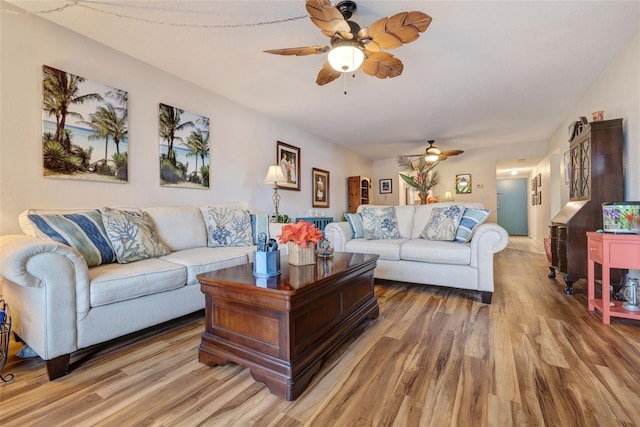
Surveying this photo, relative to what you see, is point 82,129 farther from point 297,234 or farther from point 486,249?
point 486,249

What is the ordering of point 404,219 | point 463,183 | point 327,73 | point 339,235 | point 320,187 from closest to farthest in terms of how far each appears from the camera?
point 327,73
point 339,235
point 404,219
point 320,187
point 463,183

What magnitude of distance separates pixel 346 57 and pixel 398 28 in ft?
1.24

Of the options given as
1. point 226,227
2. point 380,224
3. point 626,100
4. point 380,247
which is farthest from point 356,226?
point 626,100

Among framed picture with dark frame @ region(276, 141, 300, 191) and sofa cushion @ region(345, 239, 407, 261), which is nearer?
sofa cushion @ region(345, 239, 407, 261)

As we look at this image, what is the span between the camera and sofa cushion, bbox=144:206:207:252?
8.11ft

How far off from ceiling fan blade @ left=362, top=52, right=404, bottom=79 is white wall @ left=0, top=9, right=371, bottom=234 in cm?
200

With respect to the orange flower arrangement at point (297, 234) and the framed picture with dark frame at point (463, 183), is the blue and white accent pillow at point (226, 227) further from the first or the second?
the framed picture with dark frame at point (463, 183)

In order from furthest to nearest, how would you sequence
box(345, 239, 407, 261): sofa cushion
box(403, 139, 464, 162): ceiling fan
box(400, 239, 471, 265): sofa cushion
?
box(403, 139, 464, 162): ceiling fan < box(345, 239, 407, 261): sofa cushion < box(400, 239, 471, 265): sofa cushion

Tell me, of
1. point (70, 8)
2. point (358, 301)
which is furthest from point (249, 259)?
point (70, 8)

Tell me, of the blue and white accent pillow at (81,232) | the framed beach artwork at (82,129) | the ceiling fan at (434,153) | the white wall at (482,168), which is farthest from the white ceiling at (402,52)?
the white wall at (482,168)

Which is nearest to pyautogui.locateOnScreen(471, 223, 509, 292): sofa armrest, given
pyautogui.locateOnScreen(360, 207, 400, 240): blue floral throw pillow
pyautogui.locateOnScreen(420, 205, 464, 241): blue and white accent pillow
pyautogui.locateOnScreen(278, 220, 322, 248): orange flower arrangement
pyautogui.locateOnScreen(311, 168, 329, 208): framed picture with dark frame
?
pyautogui.locateOnScreen(420, 205, 464, 241): blue and white accent pillow

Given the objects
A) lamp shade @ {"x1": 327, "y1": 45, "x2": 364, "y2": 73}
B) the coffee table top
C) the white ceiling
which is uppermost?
the white ceiling

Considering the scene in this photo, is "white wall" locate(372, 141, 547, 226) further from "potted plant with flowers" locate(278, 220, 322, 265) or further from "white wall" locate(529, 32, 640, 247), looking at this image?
"potted plant with flowers" locate(278, 220, 322, 265)

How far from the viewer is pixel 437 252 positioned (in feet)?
8.87
